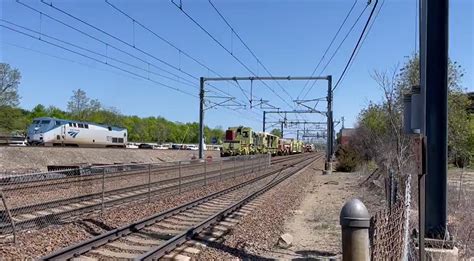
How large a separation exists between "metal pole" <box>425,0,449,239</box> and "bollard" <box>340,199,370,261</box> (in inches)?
152

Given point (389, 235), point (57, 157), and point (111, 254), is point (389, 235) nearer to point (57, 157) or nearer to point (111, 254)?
point (111, 254)

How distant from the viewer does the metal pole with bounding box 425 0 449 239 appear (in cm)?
739

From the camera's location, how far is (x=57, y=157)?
131 ft

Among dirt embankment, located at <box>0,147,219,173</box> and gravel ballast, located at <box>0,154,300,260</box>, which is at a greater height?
dirt embankment, located at <box>0,147,219,173</box>

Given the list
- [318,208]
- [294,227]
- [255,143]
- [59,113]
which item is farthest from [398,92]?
[59,113]

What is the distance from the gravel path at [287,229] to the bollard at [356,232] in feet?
17.6

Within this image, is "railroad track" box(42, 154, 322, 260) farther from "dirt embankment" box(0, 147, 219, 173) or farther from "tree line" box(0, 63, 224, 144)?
"tree line" box(0, 63, 224, 144)

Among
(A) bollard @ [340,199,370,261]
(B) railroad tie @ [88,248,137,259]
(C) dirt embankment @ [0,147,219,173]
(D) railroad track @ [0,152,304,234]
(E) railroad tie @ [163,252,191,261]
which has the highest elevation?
(A) bollard @ [340,199,370,261]

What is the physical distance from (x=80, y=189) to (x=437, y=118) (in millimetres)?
13976

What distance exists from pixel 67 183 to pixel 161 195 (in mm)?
→ 3457

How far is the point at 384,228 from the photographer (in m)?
5.68

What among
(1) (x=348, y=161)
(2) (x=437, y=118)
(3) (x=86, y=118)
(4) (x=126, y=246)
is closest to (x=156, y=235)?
(4) (x=126, y=246)

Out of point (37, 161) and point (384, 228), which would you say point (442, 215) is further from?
point (37, 161)

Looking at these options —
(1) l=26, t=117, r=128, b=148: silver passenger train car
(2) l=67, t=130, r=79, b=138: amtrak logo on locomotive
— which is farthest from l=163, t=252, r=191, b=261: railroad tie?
(2) l=67, t=130, r=79, b=138: amtrak logo on locomotive
